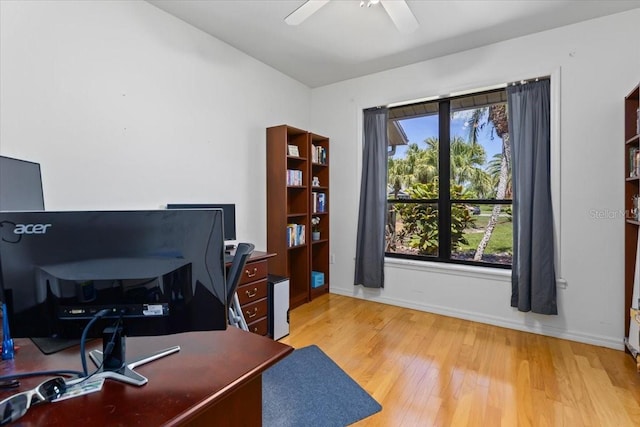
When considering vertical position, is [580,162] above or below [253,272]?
above

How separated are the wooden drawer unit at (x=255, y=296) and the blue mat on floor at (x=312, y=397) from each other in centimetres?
48

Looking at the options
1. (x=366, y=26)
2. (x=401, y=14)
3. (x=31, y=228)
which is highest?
(x=366, y=26)

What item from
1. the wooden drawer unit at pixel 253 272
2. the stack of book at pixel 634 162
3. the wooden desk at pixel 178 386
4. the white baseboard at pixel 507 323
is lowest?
the white baseboard at pixel 507 323

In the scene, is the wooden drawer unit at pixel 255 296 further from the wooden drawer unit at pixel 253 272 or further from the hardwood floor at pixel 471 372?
the hardwood floor at pixel 471 372

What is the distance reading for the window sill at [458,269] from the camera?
311 cm

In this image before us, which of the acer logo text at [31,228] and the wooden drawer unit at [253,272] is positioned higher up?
the acer logo text at [31,228]

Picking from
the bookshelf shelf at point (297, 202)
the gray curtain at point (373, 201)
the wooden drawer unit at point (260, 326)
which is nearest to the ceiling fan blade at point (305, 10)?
the bookshelf shelf at point (297, 202)

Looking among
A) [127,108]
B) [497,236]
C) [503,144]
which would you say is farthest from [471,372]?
[127,108]

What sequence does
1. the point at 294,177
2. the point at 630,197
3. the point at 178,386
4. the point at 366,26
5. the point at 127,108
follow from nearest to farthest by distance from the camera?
the point at 178,386
the point at 127,108
the point at 630,197
the point at 366,26
the point at 294,177

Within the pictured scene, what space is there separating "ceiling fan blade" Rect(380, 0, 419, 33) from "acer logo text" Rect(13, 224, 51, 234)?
7.28 ft

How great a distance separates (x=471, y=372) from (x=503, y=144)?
223 cm

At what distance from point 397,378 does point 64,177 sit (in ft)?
8.56

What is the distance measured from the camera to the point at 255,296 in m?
2.74

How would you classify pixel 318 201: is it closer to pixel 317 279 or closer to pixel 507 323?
pixel 317 279
